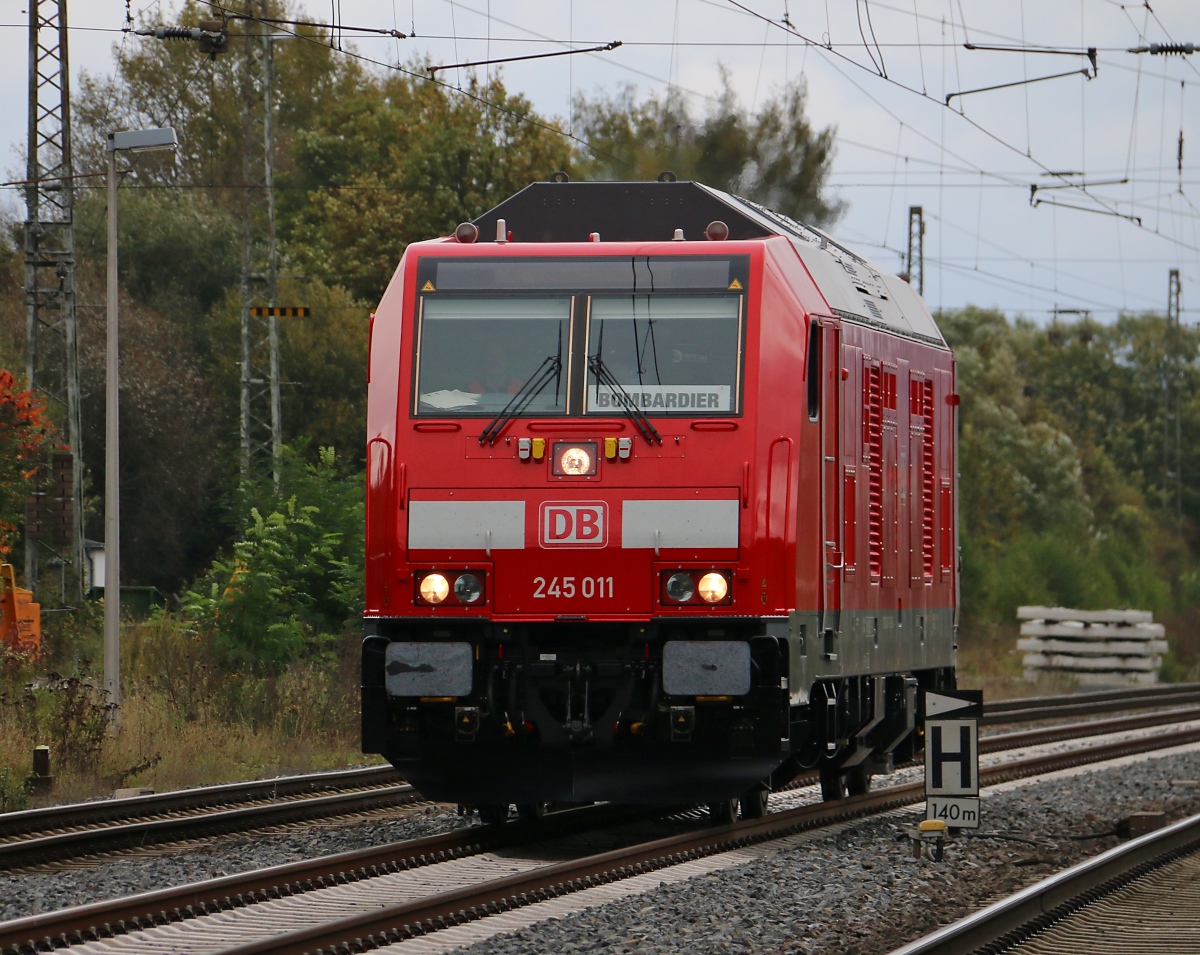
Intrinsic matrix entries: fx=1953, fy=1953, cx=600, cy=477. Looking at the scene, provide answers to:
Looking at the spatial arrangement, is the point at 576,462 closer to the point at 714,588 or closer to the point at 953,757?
the point at 714,588

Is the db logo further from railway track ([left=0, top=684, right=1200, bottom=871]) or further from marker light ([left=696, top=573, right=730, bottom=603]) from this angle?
railway track ([left=0, top=684, right=1200, bottom=871])

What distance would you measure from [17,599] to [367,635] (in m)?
15.1

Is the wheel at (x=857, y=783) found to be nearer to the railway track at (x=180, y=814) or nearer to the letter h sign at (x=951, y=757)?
the letter h sign at (x=951, y=757)

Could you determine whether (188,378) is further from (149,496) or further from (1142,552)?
(1142,552)

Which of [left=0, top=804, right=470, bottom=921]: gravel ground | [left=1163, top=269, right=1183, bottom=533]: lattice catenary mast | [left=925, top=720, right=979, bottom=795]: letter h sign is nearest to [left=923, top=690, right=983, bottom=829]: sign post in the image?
[left=925, top=720, right=979, bottom=795]: letter h sign

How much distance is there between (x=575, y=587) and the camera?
11438 mm

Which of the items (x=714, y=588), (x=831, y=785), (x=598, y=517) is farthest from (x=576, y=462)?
(x=831, y=785)

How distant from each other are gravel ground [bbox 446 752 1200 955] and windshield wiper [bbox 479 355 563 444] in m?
2.89

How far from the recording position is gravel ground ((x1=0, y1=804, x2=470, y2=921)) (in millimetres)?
9938

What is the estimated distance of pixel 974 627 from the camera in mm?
42500

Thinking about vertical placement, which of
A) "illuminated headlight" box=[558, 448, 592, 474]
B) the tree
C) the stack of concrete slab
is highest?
the tree

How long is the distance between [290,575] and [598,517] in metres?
11.8

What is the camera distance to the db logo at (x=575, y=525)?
37.6 ft

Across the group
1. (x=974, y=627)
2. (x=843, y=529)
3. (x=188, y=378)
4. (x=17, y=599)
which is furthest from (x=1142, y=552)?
(x=843, y=529)
